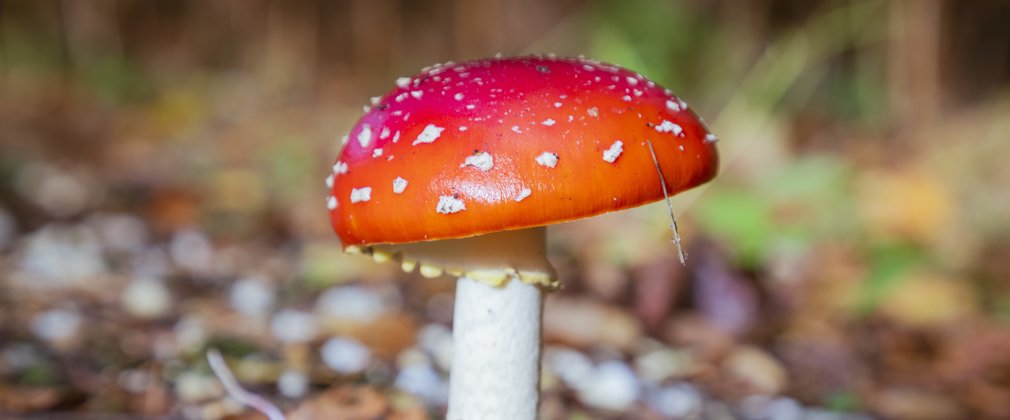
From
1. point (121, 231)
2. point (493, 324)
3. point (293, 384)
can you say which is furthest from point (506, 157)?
point (121, 231)

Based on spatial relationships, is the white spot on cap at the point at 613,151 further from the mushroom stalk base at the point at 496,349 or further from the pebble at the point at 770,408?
the pebble at the point at 770,408

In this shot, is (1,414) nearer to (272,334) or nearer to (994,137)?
(272,334)

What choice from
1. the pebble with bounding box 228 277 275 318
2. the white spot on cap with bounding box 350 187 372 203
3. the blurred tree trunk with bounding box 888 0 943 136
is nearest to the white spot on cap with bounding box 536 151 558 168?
the white spot on cap with bounding box 350 187 372 203

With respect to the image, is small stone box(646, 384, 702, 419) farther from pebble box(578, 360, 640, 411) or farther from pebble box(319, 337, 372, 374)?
pebble box(319, 337, 372, 374)

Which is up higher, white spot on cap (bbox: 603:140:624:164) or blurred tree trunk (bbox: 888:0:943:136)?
blurred tree trunk (bbox: 888:0:943:136)

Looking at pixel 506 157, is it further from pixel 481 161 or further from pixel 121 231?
pixel 121 231

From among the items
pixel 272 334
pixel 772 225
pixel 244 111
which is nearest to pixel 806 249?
pixel 772 225
